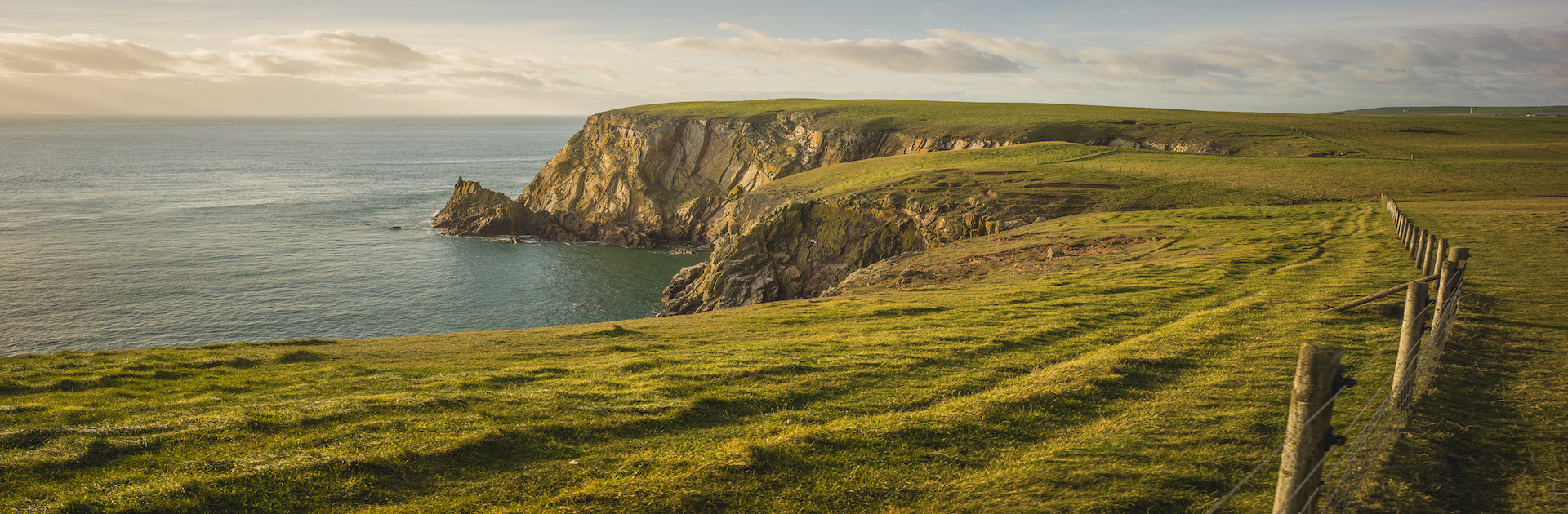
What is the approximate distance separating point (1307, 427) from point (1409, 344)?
7.41 metres

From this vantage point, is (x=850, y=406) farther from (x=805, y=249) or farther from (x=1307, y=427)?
(x=805, y=249)

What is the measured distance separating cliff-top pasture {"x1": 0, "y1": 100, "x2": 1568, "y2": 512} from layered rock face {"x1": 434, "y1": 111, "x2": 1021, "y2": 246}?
6684cm

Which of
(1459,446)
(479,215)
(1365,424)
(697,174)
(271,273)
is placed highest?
(697,174)

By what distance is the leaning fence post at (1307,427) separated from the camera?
6.28 metres

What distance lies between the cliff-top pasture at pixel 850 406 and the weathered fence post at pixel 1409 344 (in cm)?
61

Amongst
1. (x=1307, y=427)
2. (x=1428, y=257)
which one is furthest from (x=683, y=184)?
(x=1307, y=427)

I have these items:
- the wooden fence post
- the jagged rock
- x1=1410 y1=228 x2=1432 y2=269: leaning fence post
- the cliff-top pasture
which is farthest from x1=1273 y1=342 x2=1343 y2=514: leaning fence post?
the jagged rock

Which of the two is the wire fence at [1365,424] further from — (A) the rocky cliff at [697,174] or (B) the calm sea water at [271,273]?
(B) the calm sea water at [271,273]

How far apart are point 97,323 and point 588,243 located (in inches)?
1912

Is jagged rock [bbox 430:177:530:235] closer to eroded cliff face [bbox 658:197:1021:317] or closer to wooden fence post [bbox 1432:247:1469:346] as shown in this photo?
eroded cliff face [bbox 658:197:1021:317]

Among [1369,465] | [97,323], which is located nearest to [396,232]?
[97,323]

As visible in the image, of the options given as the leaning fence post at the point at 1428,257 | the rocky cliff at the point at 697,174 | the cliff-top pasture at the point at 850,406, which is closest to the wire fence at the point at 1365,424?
the cliff-top pasture at the point at 850,406

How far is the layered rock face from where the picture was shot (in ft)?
316

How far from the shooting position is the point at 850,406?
14219 millimetres
